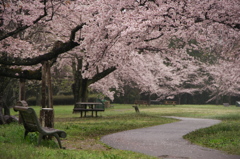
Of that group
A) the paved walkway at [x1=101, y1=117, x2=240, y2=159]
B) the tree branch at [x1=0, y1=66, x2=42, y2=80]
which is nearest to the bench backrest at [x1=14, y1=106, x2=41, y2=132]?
the paved walkway at [x1=101, y1=117, x2=240, y2=159]

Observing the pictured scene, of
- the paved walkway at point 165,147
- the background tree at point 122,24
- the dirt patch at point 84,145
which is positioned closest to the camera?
the paved walkway at point 165,147

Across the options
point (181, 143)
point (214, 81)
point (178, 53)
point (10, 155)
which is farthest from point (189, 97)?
point (10, 155)

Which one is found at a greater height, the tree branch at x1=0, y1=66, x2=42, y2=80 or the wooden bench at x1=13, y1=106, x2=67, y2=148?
the tree branch at x1=0, y1=66, x2=42, y2=80

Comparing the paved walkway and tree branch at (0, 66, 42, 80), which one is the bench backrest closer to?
the paved walkway

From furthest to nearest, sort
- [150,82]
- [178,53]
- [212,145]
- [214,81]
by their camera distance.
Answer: [214,81], [150,82], [178,53], [212,145]

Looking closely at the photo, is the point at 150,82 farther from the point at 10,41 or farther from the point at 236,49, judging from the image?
the point at 10,41

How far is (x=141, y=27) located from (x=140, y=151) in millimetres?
6693

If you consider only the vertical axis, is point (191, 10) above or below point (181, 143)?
above

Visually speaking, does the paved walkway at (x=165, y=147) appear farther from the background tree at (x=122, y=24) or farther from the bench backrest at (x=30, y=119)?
the background tree at (x=122, y=24)

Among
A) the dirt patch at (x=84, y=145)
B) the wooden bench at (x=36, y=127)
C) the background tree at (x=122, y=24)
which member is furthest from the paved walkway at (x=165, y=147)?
the background tree at (x=122, y=24)

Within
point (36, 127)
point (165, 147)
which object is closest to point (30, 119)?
point (36, 127)

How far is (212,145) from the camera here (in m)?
10.1

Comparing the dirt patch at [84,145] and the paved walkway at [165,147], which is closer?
the paved walkway at [165,147]

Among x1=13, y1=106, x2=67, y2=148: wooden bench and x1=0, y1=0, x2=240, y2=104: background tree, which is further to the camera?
x1=0, y1=0, x2=240, y2=104: background tree
